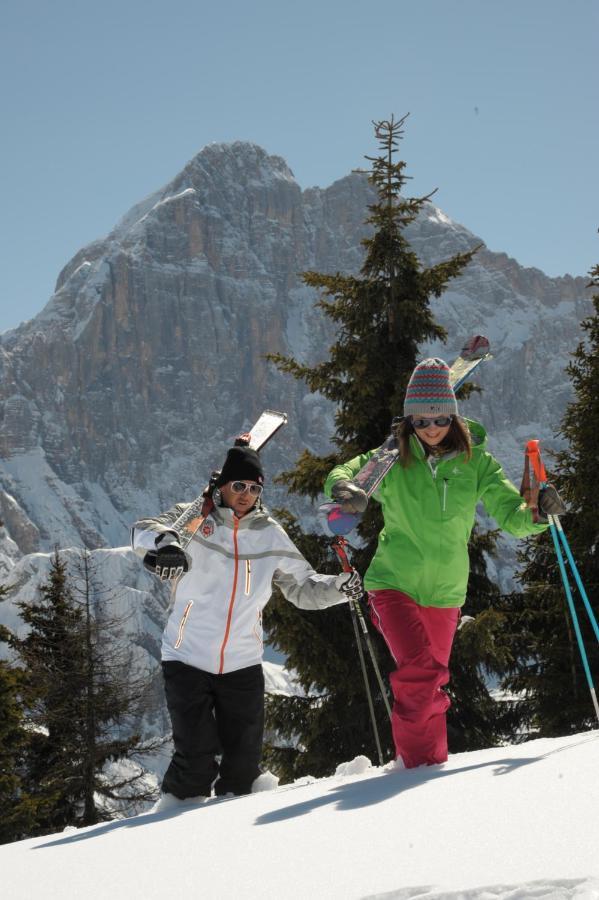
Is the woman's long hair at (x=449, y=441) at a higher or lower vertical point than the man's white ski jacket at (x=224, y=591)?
higher

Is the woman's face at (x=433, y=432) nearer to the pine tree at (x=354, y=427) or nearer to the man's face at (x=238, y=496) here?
the man's face at (x=238, y=496)

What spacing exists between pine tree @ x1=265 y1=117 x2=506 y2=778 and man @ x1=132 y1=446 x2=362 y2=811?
5.13 metres

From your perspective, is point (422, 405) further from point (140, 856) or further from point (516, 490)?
point (140, 856)

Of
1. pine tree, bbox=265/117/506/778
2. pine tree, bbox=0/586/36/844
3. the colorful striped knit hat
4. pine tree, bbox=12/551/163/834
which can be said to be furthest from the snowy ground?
pine tree, bbox=12/551/163/834

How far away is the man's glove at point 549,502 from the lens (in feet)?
14.6

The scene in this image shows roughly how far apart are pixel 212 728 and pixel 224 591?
0.74m

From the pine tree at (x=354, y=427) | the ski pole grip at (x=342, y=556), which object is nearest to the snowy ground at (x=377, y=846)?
the ski pole grip at (x=342, y=556)

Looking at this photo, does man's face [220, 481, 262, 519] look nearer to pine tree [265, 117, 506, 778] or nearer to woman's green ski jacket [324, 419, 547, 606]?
woman's green ski jacket [324, 419, 547, 606]

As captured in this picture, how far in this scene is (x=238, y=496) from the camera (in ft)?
17.3

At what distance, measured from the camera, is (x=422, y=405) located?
4.87 metres

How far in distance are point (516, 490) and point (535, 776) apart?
1.86 metres

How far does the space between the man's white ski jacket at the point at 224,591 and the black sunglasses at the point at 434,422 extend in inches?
38.1

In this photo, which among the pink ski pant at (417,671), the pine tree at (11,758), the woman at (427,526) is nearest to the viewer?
the pink ski pant at (417,671)

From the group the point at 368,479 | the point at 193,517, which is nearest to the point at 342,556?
the point at 193,517
